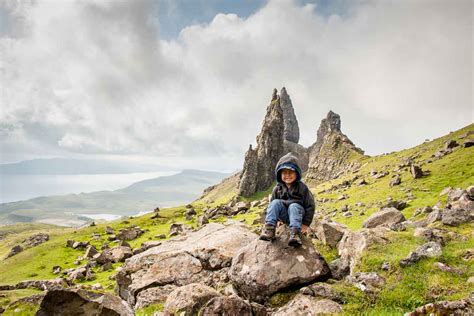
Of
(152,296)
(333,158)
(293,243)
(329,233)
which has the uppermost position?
(333,158)

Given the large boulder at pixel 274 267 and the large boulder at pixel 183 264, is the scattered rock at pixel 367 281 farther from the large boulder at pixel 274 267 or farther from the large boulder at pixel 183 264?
the large boulder at pixel 183 264

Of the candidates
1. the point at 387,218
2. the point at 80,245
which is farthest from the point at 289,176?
the point at 80,245

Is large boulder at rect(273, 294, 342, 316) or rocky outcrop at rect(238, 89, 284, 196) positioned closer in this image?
large boulder at rect(273, 294, 342, 316)

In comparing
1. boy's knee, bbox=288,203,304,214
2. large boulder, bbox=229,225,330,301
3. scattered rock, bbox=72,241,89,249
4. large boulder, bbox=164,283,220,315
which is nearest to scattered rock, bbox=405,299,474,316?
large boulder, bbox=229,225,330,301

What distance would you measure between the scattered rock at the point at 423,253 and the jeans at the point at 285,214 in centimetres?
513

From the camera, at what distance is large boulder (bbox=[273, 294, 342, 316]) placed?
9.52 m

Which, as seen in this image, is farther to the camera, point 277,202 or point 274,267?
point 277,202

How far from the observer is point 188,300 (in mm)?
10102

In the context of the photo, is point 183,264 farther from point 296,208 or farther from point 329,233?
point 329,233

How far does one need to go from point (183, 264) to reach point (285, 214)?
6.58m

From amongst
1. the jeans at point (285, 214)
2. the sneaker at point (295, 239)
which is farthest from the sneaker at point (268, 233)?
the sneaker at point (295, 239)

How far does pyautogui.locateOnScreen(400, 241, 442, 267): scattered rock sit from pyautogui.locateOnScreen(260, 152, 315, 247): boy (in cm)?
456

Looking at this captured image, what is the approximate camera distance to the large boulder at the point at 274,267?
11.4 m

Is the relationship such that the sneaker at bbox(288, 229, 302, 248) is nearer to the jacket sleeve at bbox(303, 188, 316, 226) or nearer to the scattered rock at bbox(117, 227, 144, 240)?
the jacket sleeve at bbox(303, 188, 316, 226)
